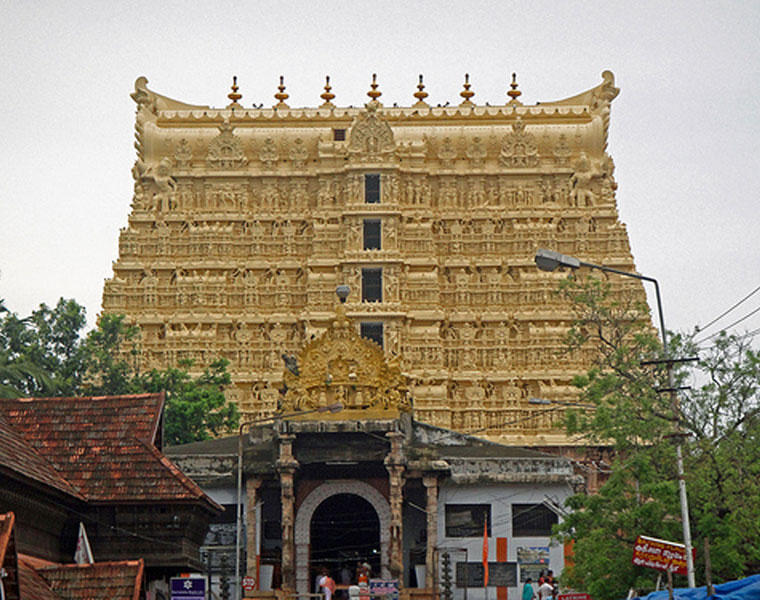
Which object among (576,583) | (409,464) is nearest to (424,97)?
(409,464)

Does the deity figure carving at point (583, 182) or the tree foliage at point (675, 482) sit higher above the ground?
the deity figure carving at point (583, 182)

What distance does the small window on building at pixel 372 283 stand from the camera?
220 ft

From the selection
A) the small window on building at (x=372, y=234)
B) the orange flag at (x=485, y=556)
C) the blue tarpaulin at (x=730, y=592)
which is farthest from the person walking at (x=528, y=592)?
the small window on building at (x=372, y=234)

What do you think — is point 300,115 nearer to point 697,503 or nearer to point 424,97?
point 424,97

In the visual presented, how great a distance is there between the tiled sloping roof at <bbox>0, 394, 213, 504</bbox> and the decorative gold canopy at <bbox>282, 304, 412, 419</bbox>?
1712 cm

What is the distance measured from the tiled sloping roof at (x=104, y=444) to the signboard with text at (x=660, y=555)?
25.7 ft

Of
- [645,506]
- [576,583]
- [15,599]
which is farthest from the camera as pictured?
[576,583]

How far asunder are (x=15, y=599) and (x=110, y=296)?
52171mm

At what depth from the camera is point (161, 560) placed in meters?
25.6

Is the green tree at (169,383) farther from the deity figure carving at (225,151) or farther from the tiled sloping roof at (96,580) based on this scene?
the tiled sloping roof at (96,580)

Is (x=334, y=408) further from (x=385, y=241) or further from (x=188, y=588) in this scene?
(x=385, y=241)

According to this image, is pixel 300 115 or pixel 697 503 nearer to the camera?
pixel 697 503

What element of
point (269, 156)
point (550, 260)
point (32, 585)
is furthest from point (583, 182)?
point (32, 585)

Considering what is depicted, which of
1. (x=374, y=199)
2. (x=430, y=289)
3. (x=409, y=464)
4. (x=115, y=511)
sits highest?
(x=374, y=199)
